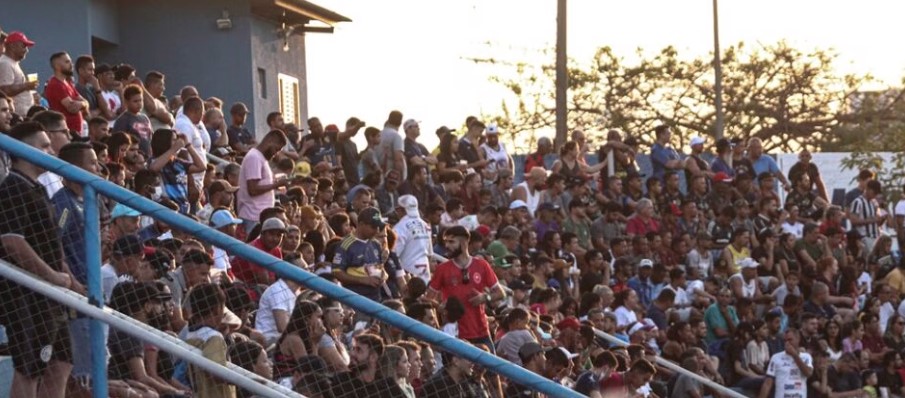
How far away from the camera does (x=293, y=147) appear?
20.8m

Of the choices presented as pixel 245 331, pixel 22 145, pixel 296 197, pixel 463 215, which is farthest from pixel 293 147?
pixel 22 145

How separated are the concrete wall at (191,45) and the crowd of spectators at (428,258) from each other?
0.79m

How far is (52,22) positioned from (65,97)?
37.1ft

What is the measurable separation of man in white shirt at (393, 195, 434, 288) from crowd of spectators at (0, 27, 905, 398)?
0.08 feet

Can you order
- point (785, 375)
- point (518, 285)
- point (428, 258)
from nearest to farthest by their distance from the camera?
point (428, 258), point (518, 285), point (785, 375)

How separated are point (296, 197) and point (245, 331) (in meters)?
6.38

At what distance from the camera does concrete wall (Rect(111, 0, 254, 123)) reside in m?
27.8

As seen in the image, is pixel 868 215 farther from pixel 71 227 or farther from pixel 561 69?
pixel 71 227

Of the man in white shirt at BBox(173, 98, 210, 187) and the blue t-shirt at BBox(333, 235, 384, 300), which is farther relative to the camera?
the man in white shirt at BBox(173, 98, 210, 187)

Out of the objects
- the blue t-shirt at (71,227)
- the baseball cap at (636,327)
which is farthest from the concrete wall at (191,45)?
the blue t-shirt at (71,227)

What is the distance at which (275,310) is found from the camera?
394 inches


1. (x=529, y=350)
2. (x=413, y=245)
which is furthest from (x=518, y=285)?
(x=529, y=350)

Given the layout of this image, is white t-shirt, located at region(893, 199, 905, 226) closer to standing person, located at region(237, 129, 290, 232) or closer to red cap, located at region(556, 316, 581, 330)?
red cap, located at region(556, 316, 581, 330)

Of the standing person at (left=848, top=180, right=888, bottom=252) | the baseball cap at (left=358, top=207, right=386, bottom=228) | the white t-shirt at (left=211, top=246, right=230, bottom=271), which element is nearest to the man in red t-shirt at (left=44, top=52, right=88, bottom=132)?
the baseball cap at (left=358, top=207, right=386, bottom=228)
